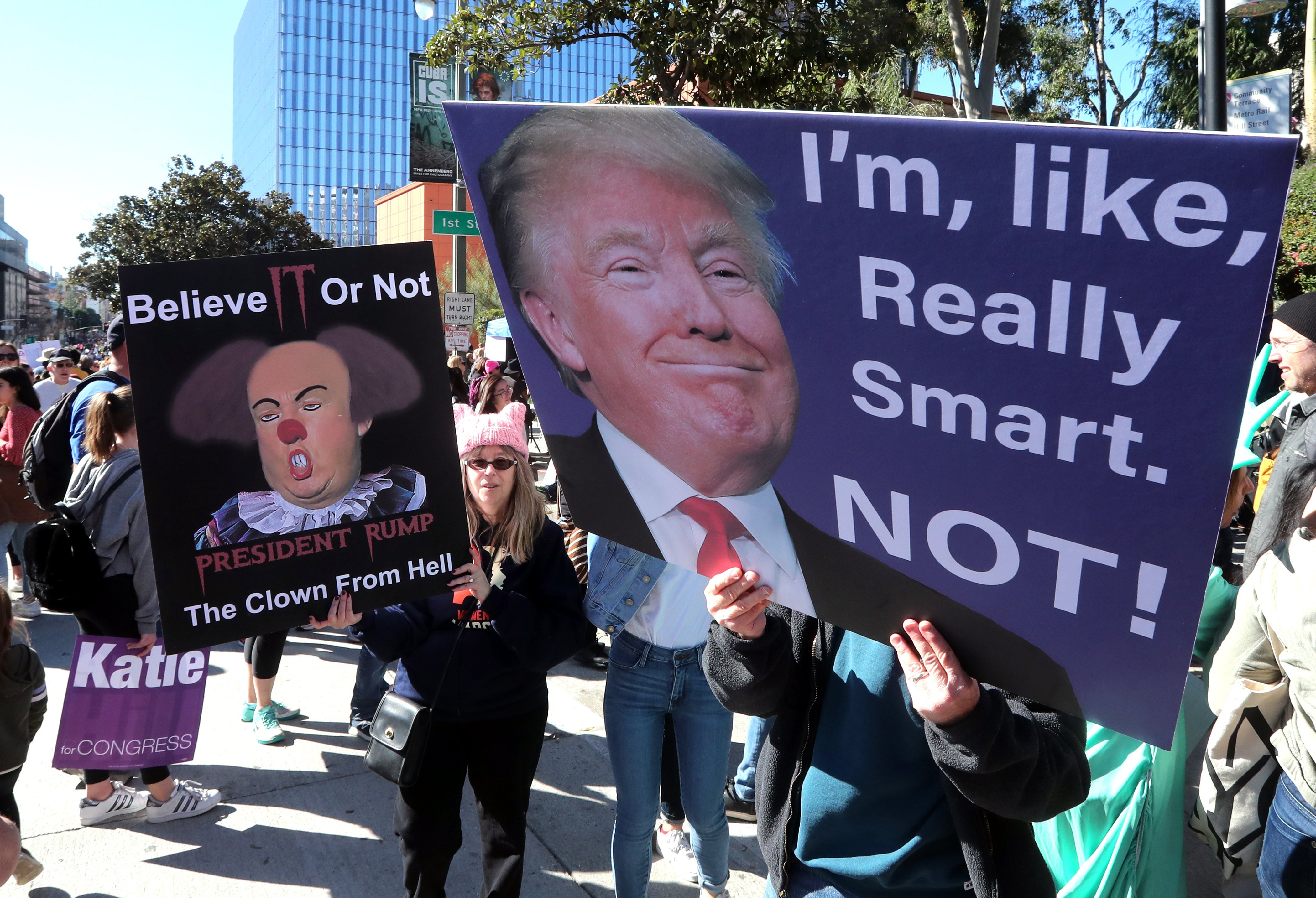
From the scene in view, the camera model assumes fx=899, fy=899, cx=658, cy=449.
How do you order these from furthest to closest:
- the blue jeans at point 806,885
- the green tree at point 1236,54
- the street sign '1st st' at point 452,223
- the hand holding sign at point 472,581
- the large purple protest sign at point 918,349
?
the green tree at point 1236,54 → the street sign '1st st' at point 452,223 → the hand holding sign at point 472,581 → the blue jeans at point 806,885 → the large purple protest sign at point 918,349

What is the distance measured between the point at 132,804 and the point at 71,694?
641mm

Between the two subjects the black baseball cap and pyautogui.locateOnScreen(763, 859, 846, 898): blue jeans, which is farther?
the black baseball cap

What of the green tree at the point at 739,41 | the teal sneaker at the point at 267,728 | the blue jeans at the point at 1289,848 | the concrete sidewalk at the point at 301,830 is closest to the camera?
the blue jeans at the point at 1289,848

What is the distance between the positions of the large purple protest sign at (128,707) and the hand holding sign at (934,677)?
3.25 m

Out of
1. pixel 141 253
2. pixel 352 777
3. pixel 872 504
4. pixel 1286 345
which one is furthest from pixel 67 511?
pixel 141 253

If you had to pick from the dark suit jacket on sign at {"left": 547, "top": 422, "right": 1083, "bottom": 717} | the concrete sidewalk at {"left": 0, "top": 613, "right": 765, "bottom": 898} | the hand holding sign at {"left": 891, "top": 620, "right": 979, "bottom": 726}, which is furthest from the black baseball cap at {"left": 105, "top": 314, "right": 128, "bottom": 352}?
the hand holding sign at {"left": 891, "top": 620, "right": 979, "bottom": 726}

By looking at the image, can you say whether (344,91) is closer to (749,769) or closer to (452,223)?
(452,223)

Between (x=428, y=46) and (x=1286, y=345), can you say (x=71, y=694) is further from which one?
(x=428, y=46)

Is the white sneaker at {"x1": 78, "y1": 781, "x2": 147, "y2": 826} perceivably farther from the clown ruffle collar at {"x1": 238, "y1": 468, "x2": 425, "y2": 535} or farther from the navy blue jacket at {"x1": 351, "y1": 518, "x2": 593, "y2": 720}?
the clown ruffle collar at {"x1": 238, "y1": 468, "x2": 425, "y2": 535}

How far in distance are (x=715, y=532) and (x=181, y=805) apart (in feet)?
11.8

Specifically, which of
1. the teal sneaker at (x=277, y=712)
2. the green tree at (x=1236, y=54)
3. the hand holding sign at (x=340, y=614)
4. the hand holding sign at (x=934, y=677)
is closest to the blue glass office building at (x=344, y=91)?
the green tree at (x=1236, y=54)

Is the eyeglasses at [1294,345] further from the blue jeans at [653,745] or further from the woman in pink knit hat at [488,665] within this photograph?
the woman in pink knit hat at [488,665]

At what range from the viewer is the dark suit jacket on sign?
133 centimetres

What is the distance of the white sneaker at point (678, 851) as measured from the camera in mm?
3664
